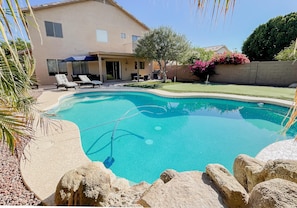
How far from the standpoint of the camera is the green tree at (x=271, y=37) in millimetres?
19297

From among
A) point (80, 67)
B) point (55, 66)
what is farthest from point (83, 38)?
point (55, 66)

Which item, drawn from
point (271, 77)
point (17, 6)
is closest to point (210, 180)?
point (17, 6)

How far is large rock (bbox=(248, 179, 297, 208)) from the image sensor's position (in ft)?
4.33

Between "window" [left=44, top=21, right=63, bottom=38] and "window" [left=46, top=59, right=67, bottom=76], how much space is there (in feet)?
8.23

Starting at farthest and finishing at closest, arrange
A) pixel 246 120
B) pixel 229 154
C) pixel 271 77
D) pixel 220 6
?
pixel 271 77, pixel 246 120, pixel 229 154, pixel 220 6

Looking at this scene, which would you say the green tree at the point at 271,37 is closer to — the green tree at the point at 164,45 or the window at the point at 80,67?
the green tree at the point at 164,45

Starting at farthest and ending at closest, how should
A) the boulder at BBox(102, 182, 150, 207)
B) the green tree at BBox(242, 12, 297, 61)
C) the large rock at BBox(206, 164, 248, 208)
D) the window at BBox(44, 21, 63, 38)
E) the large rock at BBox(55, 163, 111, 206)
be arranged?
the green tree at BBox(242, 12, 297, 61) < the window at BBox(44, 21, 63, 38) < the boulder at BBox(102, 182, 150, 207) < the large rock at BBox(55, 163, 111, 206) < the large rock at BBox(206, 164, 248, 208)

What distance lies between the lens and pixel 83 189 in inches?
83.4

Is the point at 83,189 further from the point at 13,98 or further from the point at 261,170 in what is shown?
the point at 261,170

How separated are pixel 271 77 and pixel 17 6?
18529mm

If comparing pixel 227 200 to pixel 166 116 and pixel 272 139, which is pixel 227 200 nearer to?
pixel 272 139

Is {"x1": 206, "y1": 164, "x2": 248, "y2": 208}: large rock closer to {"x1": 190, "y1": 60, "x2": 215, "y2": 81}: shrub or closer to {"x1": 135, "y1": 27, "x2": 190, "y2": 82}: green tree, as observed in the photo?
{"x1": 135, "y1": 27, "x2": 190, "y2": 82}: green tree

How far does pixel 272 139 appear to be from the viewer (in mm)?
5961

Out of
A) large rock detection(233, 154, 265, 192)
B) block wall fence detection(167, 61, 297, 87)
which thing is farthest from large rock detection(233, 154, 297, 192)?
block wall fence detection(167, 61, 297, 87)
